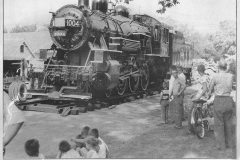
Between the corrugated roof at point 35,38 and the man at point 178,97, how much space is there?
9.41 feet

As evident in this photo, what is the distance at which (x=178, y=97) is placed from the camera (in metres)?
4.84

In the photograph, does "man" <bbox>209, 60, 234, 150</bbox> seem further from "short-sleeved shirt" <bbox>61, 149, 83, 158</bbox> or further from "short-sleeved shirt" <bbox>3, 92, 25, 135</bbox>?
"short-sleeved shirt" <bbox>3, 92, 25, 135</bbox>

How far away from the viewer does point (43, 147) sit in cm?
431

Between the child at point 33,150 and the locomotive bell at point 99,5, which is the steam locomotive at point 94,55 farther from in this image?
the child at point 33,150

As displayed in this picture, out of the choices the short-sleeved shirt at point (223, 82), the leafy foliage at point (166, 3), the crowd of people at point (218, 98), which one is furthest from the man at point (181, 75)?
the leafy foliage at point (166, 3)

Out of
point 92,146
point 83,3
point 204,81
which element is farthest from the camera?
point 83,3

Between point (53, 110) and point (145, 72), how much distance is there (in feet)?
9.13

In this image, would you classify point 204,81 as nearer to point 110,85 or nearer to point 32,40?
point 110,85

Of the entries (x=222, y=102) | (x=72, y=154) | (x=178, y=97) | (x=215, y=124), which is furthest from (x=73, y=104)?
(x=222, y=102)

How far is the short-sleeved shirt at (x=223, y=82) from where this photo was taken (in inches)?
169

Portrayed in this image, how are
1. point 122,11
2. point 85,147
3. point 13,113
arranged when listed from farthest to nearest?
point 122,11 < point 85,147 < point 13,113

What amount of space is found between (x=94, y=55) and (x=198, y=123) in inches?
97.0

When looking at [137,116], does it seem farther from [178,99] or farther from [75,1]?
[75,1]

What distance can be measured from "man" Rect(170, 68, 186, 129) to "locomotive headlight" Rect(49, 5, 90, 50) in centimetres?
220
